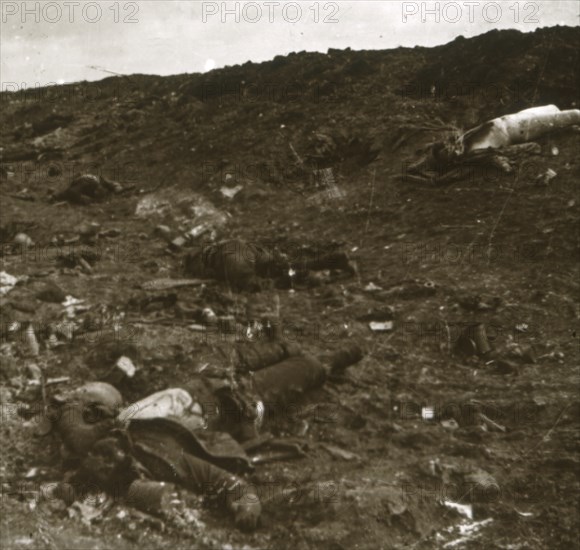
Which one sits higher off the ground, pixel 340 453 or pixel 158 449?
pixel 158 449

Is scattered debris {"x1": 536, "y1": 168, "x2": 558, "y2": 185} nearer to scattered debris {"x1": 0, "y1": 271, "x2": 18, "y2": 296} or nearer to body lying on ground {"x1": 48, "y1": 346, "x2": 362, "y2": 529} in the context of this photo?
body lying on ground {"x1": 48, "y1": 346, "x2": 362, "y2": 529}

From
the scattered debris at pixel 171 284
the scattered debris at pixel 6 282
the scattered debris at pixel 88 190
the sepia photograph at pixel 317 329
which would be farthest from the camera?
the scattered debris at pixel 88 190

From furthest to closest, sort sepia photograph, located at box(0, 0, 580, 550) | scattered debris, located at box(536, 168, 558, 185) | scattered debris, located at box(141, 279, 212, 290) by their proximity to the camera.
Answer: scattered debris, located at box(536, 168, 558, 185), scattered debris, located at box(141, 279, 212, 290), sepia photograph, located at box(0, 0, 580, 550)

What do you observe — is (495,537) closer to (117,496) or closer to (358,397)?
(358,397)

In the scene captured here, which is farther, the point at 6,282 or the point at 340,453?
the point at 6,282

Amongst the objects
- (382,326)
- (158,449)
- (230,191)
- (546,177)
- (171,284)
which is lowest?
(158,449)

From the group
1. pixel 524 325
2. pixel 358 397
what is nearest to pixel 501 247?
pixel 524 325

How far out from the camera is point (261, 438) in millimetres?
3484

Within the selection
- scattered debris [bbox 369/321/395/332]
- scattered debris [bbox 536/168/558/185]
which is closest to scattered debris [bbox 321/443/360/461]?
scattered debris [bbox 369/321/395/332]

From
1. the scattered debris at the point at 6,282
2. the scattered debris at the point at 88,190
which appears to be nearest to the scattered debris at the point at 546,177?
the scattered debris at the point at 6,282

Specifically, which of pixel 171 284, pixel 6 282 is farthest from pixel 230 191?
pixel 6 282

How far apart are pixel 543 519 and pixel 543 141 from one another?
21.2 feet

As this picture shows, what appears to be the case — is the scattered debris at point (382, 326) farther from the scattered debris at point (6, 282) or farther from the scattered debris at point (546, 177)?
the scattered debris at point (6, 282)

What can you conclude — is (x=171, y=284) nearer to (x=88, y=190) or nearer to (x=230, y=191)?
(x=230, y=191)
